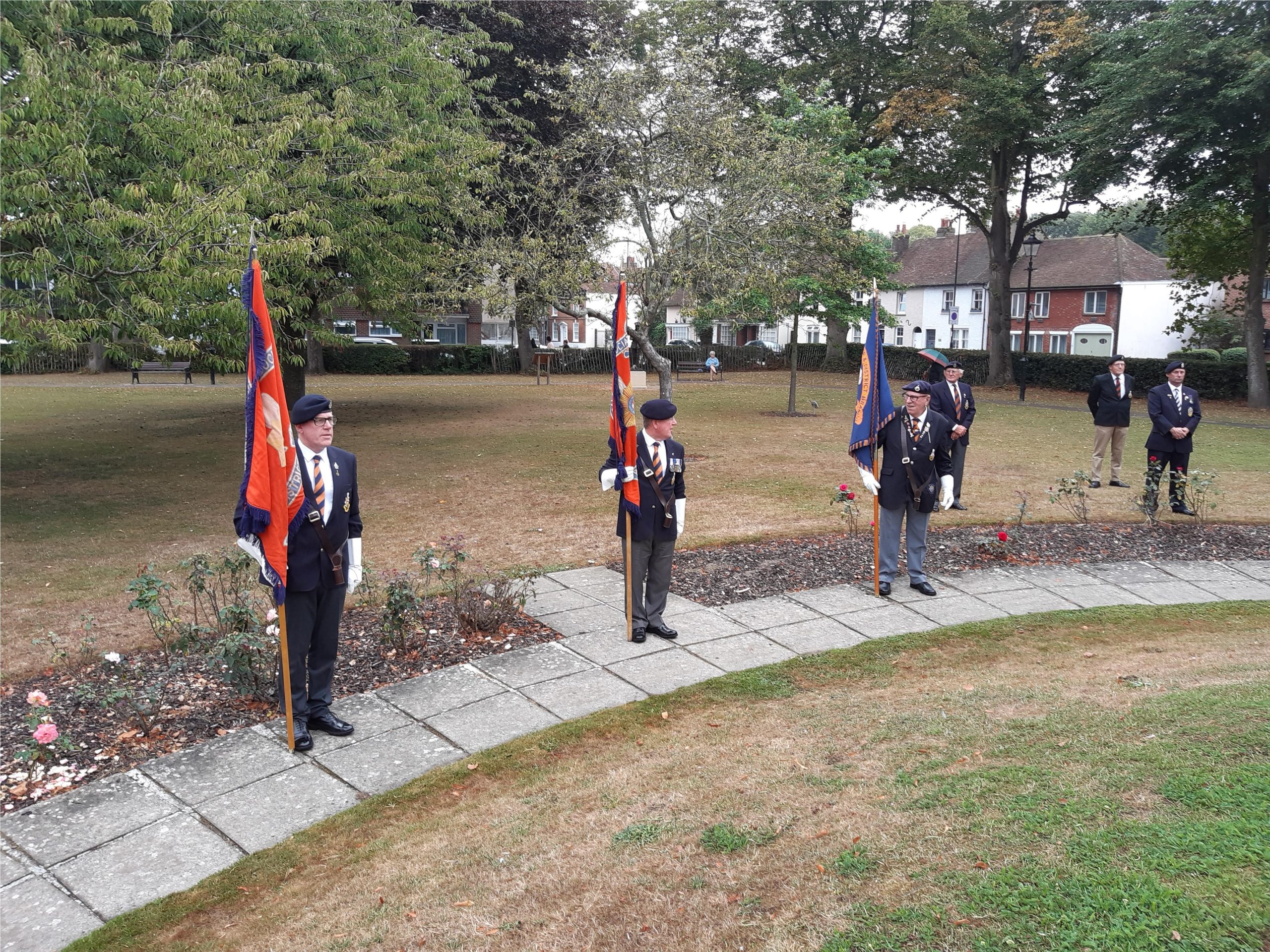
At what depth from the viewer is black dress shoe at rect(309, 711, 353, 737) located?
5.89 m

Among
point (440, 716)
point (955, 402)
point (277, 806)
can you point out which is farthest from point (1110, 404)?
point (277, 806)

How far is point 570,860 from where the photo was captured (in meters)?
4.38

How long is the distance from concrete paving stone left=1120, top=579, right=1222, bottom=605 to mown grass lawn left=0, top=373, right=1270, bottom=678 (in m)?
2.69

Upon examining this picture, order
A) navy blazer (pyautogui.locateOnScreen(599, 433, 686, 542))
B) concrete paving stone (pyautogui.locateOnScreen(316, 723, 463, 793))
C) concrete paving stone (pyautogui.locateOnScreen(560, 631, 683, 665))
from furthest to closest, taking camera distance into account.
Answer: navy blazer (pyautogui.locateOnScreen(599, 433, 686, 542))
concrete paving stone (pyautogui.locateOnScreen(560, 631, 683, 665))
concrete paving stone (pyautogui.locateOnScreen(316, 723, 463, 793))

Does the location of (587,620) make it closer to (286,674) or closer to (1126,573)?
(286,674)

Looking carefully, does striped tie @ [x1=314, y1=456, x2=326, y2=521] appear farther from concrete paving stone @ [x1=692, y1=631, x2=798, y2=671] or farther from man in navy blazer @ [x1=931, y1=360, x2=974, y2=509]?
man in navy blazer @ [x1=931, y1=360, x2=974, y2=509]

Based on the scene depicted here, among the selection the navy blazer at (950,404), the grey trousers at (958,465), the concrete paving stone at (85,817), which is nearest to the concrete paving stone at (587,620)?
the concrete paving stone at (85,817)

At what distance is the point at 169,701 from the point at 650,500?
12.5 ft

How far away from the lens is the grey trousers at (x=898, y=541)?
9.02m

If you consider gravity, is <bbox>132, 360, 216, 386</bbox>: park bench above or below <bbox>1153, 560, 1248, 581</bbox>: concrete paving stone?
above

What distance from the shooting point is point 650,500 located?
766 centimetres

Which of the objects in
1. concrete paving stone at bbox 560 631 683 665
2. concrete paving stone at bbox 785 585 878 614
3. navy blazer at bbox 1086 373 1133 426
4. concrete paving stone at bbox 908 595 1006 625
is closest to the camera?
concrete paving stone at bbox 560 631 683 665

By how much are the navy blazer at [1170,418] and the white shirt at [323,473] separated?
34.7ft

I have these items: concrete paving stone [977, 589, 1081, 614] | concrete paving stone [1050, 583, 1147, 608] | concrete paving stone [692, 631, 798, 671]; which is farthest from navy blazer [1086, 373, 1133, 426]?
concrete paving stone [692, 631, 798, 671]
